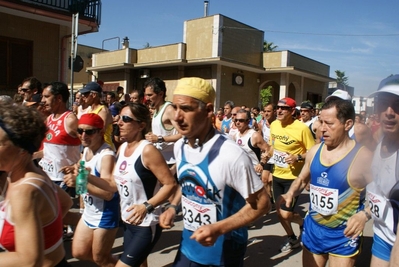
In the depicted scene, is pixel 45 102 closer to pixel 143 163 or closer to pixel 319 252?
pixel 143 163

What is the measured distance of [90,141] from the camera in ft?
11.5

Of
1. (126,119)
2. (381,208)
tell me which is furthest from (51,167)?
(381,208)

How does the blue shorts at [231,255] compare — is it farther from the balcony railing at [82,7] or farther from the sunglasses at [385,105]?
the balcony railing at [82,7]

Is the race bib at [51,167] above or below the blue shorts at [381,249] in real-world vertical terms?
above

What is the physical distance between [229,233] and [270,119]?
6.02 m

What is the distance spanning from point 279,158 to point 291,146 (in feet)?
0.85

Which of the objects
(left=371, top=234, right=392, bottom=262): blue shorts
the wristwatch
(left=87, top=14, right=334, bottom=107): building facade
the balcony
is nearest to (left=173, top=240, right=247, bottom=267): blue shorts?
the wristwatch

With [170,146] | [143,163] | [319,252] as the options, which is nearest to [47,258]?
[143,163]

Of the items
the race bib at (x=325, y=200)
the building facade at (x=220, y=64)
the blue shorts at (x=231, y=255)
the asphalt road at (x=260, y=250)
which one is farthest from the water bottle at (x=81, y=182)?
the building facade at (x=220, y=64)

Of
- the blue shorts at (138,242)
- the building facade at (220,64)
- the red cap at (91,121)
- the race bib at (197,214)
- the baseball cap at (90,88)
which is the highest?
the building facade at (220,64)

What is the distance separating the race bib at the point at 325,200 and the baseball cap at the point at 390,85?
1.01 metres

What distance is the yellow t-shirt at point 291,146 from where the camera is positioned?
5145mm

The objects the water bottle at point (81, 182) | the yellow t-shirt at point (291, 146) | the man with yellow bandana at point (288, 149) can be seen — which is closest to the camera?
the water bottle at point (81, 182)

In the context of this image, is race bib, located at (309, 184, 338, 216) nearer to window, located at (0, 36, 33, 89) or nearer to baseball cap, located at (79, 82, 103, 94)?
baseball cap, located at (79, 82, 103, 94)
